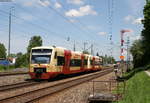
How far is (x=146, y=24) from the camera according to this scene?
94.9 feet

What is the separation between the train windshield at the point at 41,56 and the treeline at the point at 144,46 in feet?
41.2

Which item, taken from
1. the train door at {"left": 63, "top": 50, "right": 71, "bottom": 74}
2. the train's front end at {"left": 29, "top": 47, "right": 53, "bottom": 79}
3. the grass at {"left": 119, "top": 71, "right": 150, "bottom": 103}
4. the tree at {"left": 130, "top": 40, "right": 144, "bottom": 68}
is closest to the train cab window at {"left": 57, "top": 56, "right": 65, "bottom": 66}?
the train door at {"left": 63, "top": 50, "right": 71, "bottom": 74}

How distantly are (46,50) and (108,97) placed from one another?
490 inches

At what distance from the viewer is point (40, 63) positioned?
22.8m

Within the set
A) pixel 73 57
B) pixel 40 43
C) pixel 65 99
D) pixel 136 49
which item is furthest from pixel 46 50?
pixel 40 43

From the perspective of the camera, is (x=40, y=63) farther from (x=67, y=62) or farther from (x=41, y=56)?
(x=67, y=62)

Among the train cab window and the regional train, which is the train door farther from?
the train cab window

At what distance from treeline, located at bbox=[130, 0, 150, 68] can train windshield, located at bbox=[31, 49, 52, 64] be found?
1255 cm

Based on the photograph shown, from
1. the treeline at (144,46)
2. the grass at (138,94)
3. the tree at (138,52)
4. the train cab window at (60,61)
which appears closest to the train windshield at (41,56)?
the train cab window at (60,61)

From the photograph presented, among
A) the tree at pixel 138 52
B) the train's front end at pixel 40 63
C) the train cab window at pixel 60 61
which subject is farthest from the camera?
the tree at pixel 138 52

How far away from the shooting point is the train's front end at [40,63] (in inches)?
885

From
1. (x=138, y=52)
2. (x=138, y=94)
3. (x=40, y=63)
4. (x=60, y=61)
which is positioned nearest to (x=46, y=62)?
(x=40, y=63)

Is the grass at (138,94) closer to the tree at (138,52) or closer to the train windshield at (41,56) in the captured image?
the train windshield at (41,56)

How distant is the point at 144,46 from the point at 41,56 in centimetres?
2495
